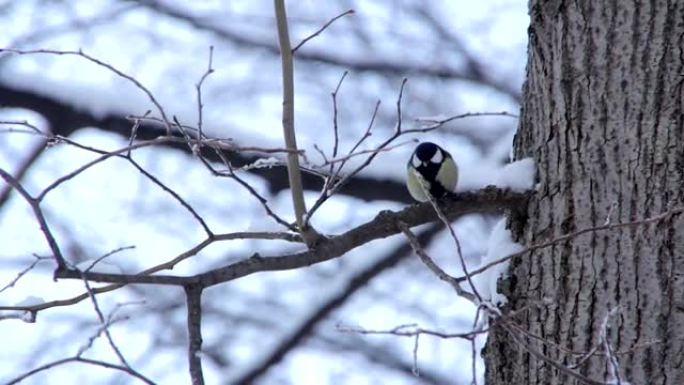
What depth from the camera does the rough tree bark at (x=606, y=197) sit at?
2355 millimetres

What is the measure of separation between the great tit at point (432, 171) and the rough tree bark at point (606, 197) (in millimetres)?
346

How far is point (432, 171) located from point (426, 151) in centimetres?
19

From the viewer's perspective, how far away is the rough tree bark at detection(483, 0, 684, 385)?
236 cm

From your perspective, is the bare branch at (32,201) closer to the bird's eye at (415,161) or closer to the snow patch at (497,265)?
the snow patch at (497,265)

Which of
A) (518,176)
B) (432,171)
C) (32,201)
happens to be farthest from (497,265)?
(32,201)

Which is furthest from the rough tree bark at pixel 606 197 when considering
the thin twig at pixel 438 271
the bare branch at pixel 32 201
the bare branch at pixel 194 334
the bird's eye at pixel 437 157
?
the bare branch at pixel 32 201

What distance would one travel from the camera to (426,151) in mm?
3256

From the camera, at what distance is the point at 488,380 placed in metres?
2.63

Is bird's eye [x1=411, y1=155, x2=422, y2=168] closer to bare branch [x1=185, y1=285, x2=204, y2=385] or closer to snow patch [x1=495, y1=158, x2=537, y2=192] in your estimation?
snow patch [x1=495, y1=158, x2=537, y2=192]

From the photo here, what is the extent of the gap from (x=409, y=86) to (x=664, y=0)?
11.8ft

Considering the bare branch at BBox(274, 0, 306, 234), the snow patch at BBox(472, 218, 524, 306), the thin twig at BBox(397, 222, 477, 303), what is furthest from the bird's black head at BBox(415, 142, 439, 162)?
the bare branch at BBox(274, 0, 306, 234)

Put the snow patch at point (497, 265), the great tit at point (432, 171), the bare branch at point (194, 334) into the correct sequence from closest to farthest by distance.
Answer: the bare branch at point (194, 334) → the snow patch at point (497, 265) → the great tit at point (432, 171)

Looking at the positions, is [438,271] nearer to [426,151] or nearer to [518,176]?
[518,176]

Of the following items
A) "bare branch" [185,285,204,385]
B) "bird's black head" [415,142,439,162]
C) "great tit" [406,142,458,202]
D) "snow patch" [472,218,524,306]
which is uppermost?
"bird's black head" [415,142,439,162]
